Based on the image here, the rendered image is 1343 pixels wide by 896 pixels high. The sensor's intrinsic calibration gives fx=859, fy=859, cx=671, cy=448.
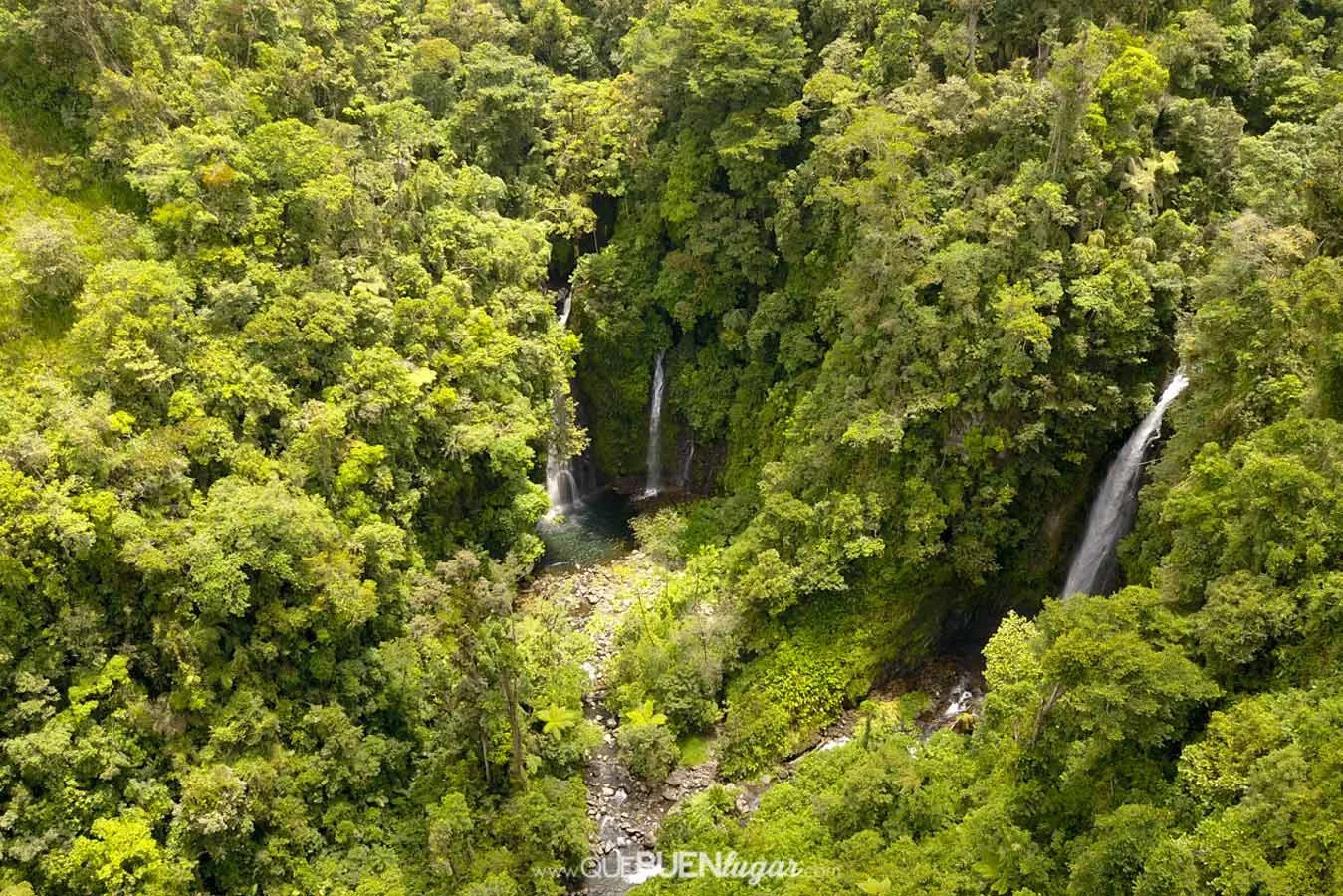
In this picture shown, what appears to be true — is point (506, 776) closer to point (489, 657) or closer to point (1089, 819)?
point (489, 657)

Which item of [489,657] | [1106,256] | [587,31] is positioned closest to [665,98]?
[587,31]

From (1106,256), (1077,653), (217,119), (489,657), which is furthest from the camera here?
(217,119)

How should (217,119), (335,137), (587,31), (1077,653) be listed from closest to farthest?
1. (1077,653)
2. (217,119)
3. (335,137)
4. (587,31)

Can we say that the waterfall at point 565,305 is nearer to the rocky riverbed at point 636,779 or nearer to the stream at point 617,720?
the stream at point 617,720

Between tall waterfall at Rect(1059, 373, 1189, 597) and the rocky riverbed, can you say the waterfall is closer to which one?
the rocky riverbed

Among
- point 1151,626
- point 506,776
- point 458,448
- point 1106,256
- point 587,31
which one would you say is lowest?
point 506,776

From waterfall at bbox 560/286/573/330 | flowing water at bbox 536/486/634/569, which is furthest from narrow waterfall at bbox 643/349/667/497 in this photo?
waterfall at bbox 560/286/573/330
